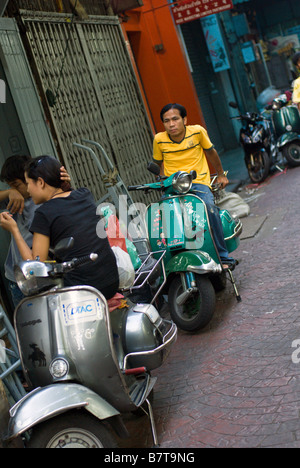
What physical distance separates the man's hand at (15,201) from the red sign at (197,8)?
756cm

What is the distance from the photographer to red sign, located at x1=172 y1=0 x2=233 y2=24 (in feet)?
36.8

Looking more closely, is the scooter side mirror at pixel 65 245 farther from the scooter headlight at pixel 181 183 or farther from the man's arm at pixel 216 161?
the man's arm at pixel 216 161

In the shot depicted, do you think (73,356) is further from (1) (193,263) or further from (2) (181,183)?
(2) (181,183)

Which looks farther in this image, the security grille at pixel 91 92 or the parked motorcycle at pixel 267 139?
the parked motorcycle at pixel 267 139

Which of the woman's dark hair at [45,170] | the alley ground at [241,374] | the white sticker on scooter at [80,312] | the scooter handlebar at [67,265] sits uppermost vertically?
the woman's dark hair at [45,170]

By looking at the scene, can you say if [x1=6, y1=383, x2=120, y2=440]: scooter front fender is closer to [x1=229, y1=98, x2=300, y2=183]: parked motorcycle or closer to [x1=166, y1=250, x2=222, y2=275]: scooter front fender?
[x1=166, y1=250, x2=222, y2=275]: scooter front fender

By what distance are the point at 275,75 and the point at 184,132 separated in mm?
22660

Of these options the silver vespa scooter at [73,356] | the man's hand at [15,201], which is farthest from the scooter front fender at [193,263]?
the silver vespa scooter at [73,356]

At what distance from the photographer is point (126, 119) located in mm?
9664

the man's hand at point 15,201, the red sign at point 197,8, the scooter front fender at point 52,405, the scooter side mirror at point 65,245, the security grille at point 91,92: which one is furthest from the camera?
the red sign at point 197,8

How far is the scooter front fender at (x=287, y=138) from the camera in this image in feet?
39.8

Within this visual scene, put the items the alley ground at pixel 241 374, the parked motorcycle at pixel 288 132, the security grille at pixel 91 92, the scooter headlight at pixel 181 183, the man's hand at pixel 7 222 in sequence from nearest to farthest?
the alley ground at pixel 241 374
the man's hand at pixel 7 222
the scooter headlight at pixel 181 183
the security grille at pixel 91 92
the parked motorcycle at pixel 288 132

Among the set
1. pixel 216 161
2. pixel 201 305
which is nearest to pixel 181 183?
pixel 216 161

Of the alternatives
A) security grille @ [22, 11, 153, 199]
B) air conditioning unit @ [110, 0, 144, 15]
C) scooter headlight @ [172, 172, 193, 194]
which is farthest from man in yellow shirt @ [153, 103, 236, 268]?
air conditioning unit @ [110, 0, 144, 15]
